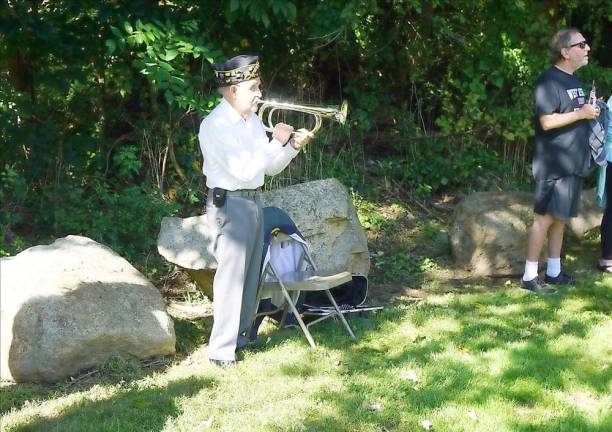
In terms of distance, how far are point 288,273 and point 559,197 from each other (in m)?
2.26

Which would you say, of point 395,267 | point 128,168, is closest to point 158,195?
point 128,168

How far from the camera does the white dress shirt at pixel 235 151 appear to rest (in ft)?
16.0

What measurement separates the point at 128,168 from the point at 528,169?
5021 mm

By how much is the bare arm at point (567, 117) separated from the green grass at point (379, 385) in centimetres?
141

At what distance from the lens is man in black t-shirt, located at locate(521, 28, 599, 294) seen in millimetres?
6184

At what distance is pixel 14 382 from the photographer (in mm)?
4961

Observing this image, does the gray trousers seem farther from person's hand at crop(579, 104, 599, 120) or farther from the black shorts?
person's hand at crop(579, 104, 599, 120)

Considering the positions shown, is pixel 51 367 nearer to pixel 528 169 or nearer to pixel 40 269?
pixel 40 269

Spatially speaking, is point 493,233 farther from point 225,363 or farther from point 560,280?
point 225,363

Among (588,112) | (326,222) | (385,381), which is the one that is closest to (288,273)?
(326,222)

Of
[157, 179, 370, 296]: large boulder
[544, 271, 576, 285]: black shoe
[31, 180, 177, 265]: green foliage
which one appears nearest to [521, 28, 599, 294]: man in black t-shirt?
[544, 271, 576, 285]: black shoe

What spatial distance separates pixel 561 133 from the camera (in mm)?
6270

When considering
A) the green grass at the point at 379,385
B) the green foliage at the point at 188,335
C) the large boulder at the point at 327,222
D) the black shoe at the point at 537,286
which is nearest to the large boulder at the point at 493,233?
the black shoe at the point at 537,286

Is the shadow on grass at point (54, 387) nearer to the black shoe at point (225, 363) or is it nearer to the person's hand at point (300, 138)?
the black shoe at point (225, 363)
